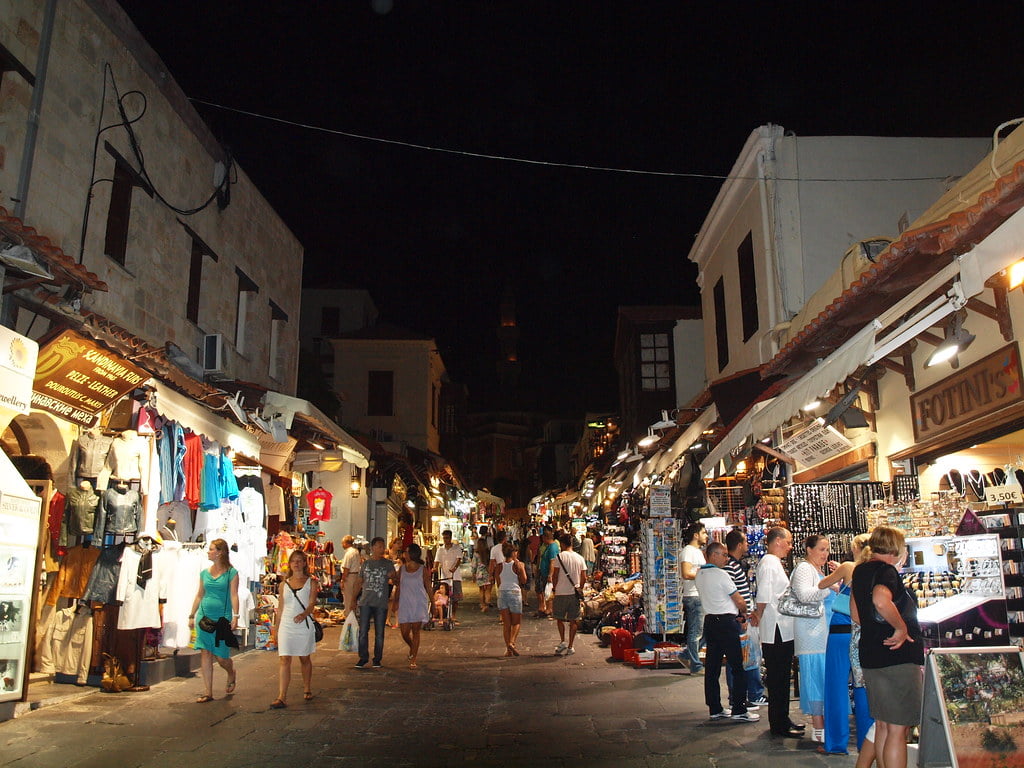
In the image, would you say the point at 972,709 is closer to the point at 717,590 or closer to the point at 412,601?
the point at 717,590

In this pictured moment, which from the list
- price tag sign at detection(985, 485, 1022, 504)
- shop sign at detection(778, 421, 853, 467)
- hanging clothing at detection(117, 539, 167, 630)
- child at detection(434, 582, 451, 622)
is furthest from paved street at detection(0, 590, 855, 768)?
child at detection(434, 582, 451, 622)

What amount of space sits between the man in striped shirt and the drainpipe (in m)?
8.48

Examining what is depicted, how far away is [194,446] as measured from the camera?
9961 millimetres

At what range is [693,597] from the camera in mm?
10477

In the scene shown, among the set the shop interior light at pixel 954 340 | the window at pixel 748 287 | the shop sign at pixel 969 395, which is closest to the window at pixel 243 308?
the window at pixel 748 287

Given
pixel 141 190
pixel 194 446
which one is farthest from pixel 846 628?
pixel 141 190

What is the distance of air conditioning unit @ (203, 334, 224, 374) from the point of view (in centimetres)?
1273

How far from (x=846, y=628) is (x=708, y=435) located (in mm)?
6115

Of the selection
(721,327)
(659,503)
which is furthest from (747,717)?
(721,327)

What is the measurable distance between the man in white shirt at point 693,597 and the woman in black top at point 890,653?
496 cm

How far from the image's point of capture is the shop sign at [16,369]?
21.3 ft

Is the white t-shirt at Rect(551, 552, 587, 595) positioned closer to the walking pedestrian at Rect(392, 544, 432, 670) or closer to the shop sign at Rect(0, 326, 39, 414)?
the walking pedestrian at Rect(392, 544, 432, 670)

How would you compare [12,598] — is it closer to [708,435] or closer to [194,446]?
[194,446]

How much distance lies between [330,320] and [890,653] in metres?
38.9
